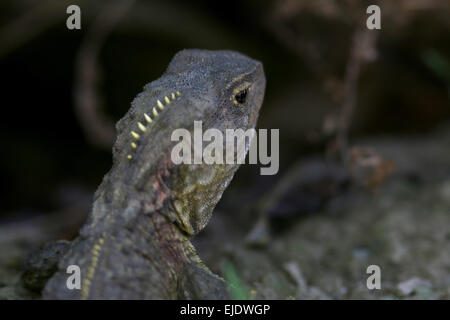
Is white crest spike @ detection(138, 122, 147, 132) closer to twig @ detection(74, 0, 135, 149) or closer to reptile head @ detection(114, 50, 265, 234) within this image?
reptile head @ detection(114, 50, 265, 234)

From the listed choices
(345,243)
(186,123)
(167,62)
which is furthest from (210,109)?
(167,62)

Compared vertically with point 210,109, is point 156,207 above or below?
below

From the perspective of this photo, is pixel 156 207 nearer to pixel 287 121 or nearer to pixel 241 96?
pixel 241 96

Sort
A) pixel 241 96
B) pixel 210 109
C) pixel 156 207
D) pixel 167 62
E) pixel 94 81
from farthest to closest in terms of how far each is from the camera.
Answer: pixel 167 62
pixel 94 81
pixel 241 96
pixel 210 109
pixel 156 207

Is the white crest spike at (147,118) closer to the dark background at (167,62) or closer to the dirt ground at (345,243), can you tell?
the dirt ground at (345,243)

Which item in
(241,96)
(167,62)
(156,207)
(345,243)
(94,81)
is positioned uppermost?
(167,62)

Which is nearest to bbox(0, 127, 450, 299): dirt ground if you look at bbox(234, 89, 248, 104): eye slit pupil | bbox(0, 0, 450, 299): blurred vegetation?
bbox(0, 0, 450, 299): blurred vegetation

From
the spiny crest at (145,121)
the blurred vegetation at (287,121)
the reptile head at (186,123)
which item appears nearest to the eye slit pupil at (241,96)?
the reptile head at (186,123)
